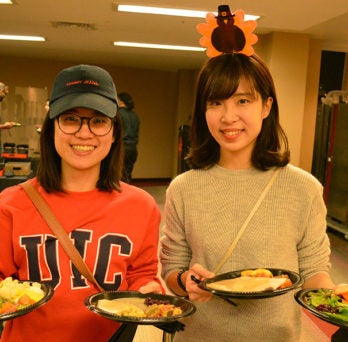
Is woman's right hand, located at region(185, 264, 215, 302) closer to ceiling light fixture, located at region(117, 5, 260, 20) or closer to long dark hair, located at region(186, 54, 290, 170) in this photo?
long dark hair, located at region(186, 54, 290, 170)

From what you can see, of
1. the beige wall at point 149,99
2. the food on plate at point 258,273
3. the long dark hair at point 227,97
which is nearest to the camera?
the food on plate at point 258,273

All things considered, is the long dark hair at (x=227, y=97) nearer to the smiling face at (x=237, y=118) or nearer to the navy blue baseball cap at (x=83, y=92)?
the smiling face at (x=237, y=118)

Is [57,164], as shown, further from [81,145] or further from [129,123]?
[129,123]

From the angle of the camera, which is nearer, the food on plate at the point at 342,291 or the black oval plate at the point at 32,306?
the black oval plate at the point at 32,306

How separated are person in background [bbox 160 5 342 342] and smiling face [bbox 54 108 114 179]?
295 millimetres

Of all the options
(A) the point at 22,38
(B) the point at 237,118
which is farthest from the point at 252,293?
(A) the point at 22,38

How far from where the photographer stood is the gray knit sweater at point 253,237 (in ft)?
4.64

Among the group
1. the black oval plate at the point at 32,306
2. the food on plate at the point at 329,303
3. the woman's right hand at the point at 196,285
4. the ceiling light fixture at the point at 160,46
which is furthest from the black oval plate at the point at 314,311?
the ceiling light fixture at the point at 160,46

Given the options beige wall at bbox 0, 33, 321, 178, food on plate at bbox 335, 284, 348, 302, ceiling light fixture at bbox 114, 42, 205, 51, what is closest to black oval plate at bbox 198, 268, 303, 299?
food on plate at bbox 335, 284, 348, 302

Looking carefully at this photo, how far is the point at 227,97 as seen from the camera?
56.1 inches

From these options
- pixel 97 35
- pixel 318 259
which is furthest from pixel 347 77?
pixel 318 259

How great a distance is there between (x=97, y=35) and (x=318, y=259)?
5993 mm

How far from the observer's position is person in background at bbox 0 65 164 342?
1.36 m

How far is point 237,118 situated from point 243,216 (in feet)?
1.01
